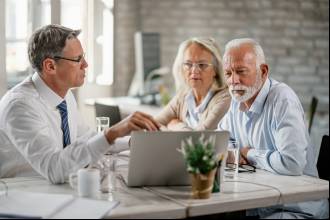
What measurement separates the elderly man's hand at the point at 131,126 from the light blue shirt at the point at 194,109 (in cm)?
130

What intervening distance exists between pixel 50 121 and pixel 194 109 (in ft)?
4.02

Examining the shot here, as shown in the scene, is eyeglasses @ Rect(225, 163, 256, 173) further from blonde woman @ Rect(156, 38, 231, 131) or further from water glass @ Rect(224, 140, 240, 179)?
blonde woman @ Rect(156, 38, 231, 131)

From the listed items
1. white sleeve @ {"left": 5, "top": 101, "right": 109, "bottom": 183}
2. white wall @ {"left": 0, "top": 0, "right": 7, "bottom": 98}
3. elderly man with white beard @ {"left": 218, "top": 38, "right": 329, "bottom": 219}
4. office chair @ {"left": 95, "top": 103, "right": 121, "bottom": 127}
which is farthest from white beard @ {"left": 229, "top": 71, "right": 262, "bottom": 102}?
white wall @ {"left": 0, "top": 0, "right": 7, "bottom": 98}

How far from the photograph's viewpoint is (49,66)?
257 cm

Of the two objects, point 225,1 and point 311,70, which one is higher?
point 225,1

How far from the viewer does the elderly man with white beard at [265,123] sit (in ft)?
8.11

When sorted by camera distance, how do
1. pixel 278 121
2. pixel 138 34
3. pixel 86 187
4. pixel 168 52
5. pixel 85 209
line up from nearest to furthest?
pixel 85 209
pixel 86 187
pixel 278 121
pixel 138 34
pixel 168 52

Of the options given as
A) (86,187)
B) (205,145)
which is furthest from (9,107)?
(205,145)

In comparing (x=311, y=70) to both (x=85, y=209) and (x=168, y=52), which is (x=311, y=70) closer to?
(x=168, y=52)

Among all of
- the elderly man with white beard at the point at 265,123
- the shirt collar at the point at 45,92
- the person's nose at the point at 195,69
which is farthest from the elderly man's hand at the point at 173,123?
the shirt collar at the point at 45,92

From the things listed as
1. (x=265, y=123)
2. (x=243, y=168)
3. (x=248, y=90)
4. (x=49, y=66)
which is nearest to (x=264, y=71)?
(x=248, y=90)

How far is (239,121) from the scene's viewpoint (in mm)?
2842

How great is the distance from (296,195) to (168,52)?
3760 mm

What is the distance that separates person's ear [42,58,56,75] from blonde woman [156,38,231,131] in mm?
1048
